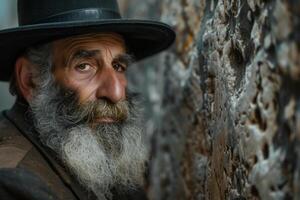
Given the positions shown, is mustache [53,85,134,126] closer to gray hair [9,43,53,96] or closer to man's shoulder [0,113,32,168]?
gray hair [9,43,53,96]

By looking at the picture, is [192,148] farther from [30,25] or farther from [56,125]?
[30,25]

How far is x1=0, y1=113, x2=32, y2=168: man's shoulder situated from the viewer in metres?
2.50

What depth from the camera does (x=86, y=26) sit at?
2.62 m

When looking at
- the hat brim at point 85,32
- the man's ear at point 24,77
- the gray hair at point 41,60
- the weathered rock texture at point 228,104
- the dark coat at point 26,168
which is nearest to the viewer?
the weathered rock texture at point 228,104

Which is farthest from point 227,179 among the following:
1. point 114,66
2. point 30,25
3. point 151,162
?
point 151,162

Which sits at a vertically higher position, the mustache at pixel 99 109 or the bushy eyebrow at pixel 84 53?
the bushy eyebrow at pixel 84 53

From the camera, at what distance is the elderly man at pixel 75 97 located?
2.66m

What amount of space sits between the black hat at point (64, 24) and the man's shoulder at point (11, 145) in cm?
44

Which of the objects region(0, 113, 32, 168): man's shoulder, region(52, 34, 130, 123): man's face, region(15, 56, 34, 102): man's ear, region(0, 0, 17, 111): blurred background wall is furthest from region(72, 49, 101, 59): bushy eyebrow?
region(0, 0, 17, 111): blurred background wall

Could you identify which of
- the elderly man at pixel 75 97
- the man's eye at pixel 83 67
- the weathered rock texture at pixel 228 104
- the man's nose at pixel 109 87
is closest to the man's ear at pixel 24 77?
the elderly man at pixel 75 97

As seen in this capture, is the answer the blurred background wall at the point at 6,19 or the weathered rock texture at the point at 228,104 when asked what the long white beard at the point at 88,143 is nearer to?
the weathered rock texture at the point at 228,104

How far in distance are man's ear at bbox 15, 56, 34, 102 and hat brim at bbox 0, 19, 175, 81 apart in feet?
0.17

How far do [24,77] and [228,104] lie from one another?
1.30m

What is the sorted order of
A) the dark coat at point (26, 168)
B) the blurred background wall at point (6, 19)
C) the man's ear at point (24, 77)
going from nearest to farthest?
the dark coat at point (26, 168)
the man's ear at point (24, 77)
the blurred background wall at point (6, 19)
